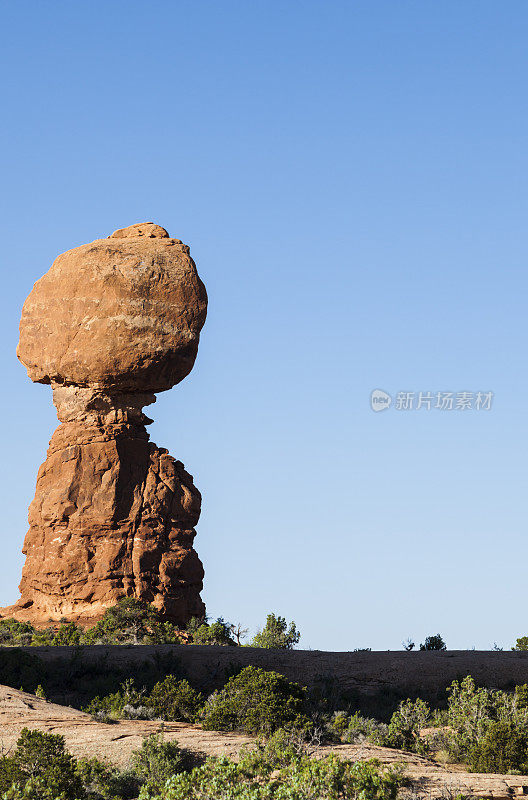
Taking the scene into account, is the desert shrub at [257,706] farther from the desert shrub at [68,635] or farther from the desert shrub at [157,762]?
the desert shrub at [68,635]

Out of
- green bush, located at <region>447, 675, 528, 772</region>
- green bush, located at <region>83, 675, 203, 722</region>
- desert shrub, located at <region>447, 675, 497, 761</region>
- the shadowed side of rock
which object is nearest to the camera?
green bush, located at <region>447, 675, 528, 772</region>

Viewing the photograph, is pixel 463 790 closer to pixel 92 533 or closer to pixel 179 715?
pixel 179 715

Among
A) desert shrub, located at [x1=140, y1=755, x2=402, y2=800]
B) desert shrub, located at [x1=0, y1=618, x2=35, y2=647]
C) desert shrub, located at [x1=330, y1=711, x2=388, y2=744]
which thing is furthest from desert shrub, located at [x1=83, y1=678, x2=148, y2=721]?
desert shrub, located at [x1=0, y1=618, x2=35, y2=647]

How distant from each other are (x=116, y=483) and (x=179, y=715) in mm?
16406

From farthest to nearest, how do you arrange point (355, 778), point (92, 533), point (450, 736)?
point (92, 533) → point (450, 736) → point (355, 778)

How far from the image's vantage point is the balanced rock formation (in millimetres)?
34438

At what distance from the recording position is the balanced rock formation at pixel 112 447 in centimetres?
3444

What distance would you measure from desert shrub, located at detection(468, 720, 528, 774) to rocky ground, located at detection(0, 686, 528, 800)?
0.46 metres

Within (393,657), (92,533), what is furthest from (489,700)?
(92,533)

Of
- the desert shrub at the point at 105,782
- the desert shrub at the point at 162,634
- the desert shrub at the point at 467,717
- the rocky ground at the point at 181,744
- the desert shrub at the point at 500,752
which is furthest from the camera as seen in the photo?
the desert shrub at the point at 162,634

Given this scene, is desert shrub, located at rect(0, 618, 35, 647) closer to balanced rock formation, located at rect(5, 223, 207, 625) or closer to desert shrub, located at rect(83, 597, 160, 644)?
balanced rock formation, located at rect(5, 223, 207, 625)

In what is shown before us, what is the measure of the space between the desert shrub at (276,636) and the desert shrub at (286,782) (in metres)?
20.6

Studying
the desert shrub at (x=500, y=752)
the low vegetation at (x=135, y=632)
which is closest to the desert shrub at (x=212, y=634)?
the low vegetation at (x=135, y=632)

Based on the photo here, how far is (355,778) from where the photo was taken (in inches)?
479
